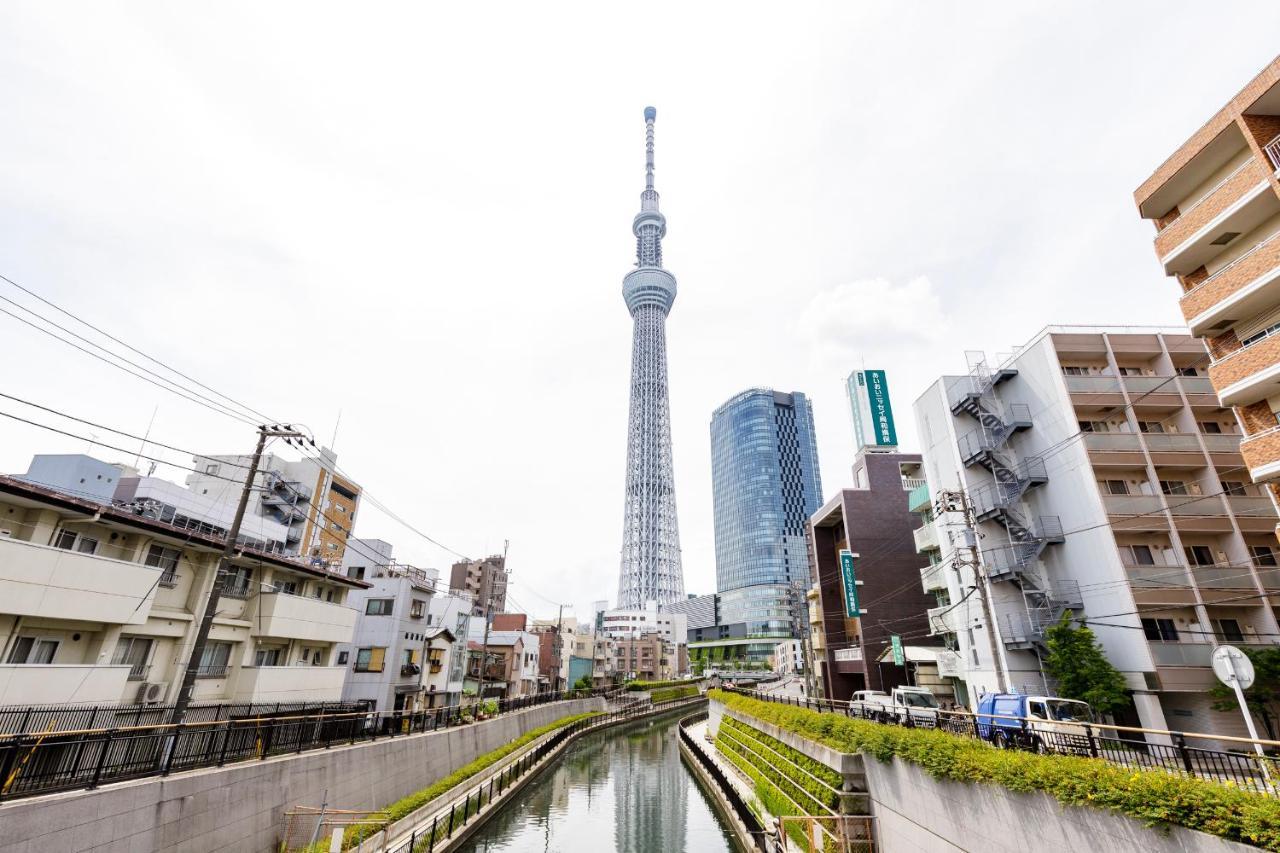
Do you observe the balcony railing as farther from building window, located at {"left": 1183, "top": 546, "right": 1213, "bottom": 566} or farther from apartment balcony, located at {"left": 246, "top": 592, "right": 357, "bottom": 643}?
building window, located at {"left": 1183, "top": 546, "right": 1213, "bottom": 566}

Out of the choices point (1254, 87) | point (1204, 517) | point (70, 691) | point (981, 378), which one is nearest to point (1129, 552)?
point (1204, 517)

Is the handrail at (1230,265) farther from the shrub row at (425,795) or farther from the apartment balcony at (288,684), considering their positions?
the apartment balcony at (288,684)

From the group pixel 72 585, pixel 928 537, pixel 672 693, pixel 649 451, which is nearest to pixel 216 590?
pixel 72 585

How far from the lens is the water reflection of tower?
2228 centimetres

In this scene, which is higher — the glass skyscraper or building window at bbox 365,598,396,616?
the glass skyscraper

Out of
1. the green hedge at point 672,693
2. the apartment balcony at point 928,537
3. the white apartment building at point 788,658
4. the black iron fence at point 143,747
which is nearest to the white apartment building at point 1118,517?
the apartment balcony at point 928,537

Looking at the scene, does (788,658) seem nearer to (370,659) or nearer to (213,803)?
(370,659)

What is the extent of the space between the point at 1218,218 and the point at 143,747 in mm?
30275

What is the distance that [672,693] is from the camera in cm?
8419

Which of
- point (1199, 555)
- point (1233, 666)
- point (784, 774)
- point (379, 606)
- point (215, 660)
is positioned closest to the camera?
point (1233, 666)

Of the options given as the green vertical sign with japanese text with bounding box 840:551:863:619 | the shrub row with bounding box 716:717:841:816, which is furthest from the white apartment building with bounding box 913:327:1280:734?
the green vertical sign with japanese text with bounding box 840:551:863:619

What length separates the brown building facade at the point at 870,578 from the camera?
41719 millimetres

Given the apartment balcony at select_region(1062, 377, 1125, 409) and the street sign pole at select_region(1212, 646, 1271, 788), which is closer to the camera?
the street sign pole at select_region(1212, 646, 1271, 788)

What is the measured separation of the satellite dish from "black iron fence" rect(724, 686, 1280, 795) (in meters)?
1.32
